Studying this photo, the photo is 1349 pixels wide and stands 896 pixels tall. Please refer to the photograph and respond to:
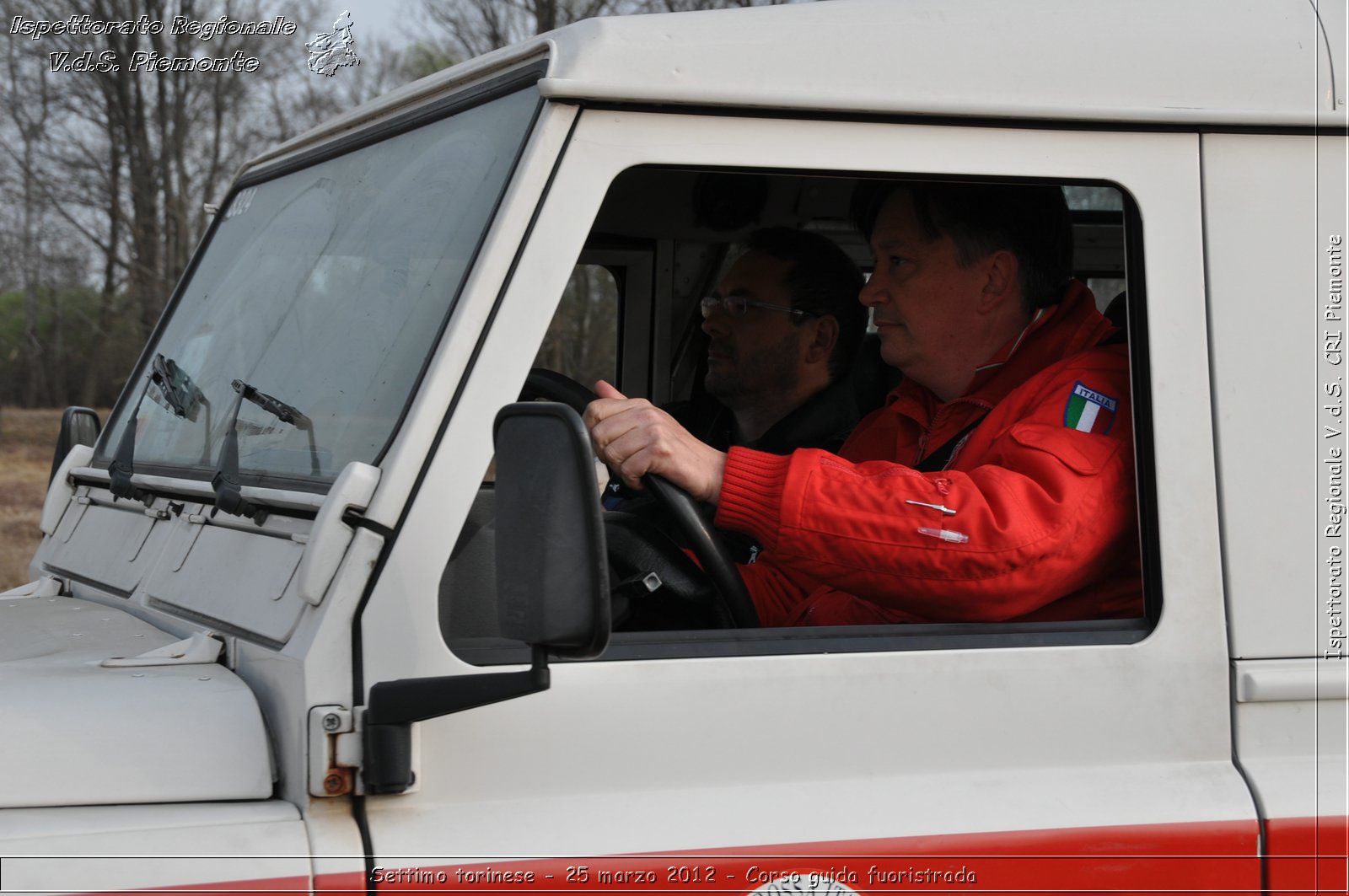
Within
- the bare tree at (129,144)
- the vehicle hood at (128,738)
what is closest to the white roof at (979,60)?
the vehicle hood at (128,738)

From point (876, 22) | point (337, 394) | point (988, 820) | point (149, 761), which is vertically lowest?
point (988, 820)

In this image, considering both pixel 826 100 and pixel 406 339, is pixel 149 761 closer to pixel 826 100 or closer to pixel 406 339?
pixel 406 339

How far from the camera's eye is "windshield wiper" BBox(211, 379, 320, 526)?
171 cm

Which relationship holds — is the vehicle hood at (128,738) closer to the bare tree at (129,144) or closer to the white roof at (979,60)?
the white roof at (979,60)

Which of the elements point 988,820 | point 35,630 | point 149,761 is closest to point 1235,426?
point 988,820

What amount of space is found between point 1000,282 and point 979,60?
1.97 feet

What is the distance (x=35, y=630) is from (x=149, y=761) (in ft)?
1.92

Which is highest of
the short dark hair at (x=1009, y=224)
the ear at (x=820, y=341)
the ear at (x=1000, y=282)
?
the short dark hair at (x=1009, y=224)

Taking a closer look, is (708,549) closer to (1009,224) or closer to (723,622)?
(723,622)

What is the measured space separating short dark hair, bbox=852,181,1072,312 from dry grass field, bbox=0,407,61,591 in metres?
5.40

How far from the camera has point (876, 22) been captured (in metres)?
1.64

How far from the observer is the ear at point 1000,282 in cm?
217

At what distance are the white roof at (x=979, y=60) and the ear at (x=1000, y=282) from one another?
0.51m

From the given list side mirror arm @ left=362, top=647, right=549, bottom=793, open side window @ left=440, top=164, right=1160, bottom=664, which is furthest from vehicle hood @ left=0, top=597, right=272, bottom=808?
open side window @ left=440, top=164, right=1160, bottom=664
